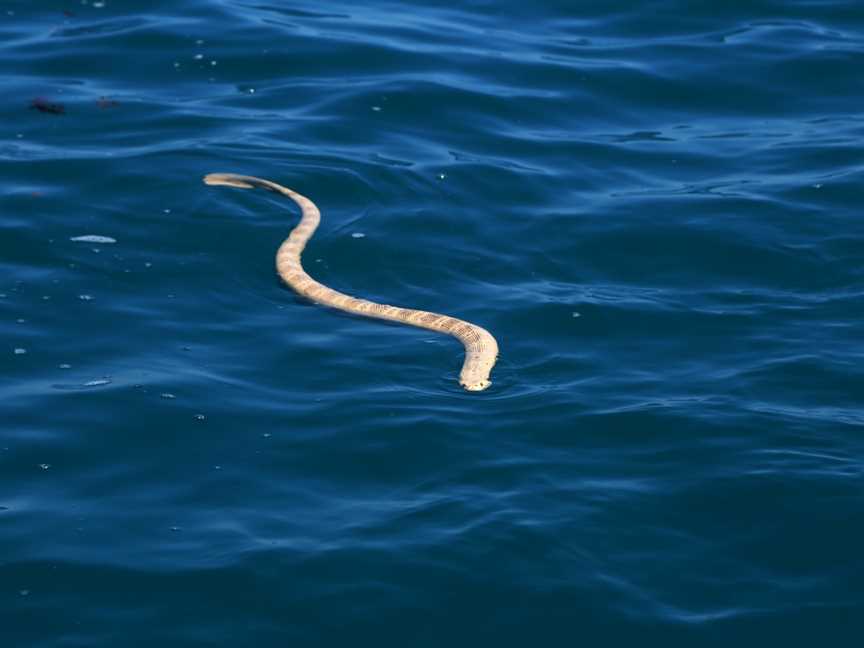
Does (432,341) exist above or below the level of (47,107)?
below

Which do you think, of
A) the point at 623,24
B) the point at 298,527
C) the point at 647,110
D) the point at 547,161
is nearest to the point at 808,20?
the point at 623,24

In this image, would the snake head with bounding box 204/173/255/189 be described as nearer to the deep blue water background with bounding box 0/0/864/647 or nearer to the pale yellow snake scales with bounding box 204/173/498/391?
the pale yellow snake scales with bounding box 204/173/498/391

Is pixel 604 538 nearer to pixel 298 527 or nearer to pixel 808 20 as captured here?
pixel 298 527

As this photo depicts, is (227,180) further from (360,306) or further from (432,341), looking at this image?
(432,341)

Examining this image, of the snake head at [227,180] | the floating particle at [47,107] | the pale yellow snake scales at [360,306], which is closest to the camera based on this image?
the pale yellow snake scales at [360,306]

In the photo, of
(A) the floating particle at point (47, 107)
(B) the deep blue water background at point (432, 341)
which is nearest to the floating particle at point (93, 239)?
(B) the deep blue water background at point (432, 341)

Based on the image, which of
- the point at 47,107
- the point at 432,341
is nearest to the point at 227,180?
the point at 47,107

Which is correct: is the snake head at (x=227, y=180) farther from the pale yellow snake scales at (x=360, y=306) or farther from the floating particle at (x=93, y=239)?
the floating particle at (x=93, y=239)
